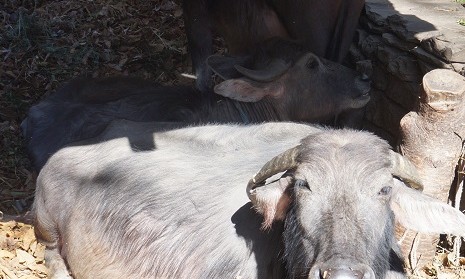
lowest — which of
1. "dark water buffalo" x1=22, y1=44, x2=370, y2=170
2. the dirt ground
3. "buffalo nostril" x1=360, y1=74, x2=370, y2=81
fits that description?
the dirt ground

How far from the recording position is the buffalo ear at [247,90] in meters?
7.02

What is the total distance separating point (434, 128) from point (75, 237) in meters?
2.51

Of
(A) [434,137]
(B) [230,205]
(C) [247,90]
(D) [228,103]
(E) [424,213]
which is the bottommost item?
(D) [228,103]

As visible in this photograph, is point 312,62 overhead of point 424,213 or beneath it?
beneath

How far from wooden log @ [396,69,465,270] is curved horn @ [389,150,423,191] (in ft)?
3.02

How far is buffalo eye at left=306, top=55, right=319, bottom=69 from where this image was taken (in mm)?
7426

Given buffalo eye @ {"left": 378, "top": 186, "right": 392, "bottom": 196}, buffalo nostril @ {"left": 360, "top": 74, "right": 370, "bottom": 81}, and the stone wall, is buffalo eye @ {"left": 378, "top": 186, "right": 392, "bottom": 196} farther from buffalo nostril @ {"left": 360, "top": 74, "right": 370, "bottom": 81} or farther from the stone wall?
buffalo nostril @ {"left": 360, "top": 74, "right": 370, "bottom": 81}

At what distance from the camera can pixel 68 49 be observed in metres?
9.69

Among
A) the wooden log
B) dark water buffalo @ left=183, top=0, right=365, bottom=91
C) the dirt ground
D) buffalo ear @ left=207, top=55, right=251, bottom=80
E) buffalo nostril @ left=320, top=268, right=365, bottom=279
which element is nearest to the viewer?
buffalo nostril @ left=320, top=268, right=365, bottom=279

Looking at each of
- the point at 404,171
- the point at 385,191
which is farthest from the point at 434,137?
the point at 385,191

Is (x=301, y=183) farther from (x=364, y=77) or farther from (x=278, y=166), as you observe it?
(x=364, y=77)

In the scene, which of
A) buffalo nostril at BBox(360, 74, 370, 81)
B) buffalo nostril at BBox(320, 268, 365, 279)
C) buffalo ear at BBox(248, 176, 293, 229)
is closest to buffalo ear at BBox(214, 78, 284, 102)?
buffalo nostril at BBox(360, 74, 370, 81)

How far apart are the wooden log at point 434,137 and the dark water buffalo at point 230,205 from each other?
65 centimetres

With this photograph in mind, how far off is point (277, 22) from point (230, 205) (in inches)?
142
